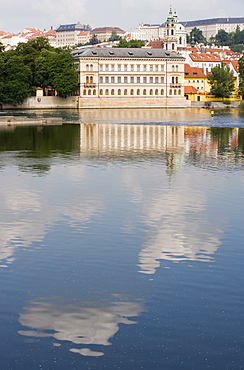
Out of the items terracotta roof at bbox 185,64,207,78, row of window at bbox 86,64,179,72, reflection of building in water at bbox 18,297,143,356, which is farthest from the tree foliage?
reflection of building in water at bbox 18,297,143,356

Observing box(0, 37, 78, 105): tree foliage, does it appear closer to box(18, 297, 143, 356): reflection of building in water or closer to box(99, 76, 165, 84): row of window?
box(99, 76, 165, 84): row of window

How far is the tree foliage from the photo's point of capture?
11662cm

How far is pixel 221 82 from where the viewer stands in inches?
5340

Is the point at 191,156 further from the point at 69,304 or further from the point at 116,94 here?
the point at 116,94

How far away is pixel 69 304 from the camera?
12656 millimetres

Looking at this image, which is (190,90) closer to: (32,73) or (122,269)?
(32,73)

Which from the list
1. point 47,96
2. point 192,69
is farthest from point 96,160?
point 192,69

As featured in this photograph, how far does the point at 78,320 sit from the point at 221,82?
12726 cm

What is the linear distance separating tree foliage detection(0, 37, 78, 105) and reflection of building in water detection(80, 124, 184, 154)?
59.3 metres

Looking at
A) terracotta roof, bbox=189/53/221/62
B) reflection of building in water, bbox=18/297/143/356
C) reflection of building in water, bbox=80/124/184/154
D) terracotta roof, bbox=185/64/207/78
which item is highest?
terracotta roof, bbox=189/53/221/62

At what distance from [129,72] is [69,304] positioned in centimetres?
12216

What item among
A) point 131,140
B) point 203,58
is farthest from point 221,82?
point 131,140

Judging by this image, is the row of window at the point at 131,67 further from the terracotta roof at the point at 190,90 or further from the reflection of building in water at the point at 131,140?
the reflection of building in water at the point at 131,140

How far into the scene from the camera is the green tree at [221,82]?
134m
